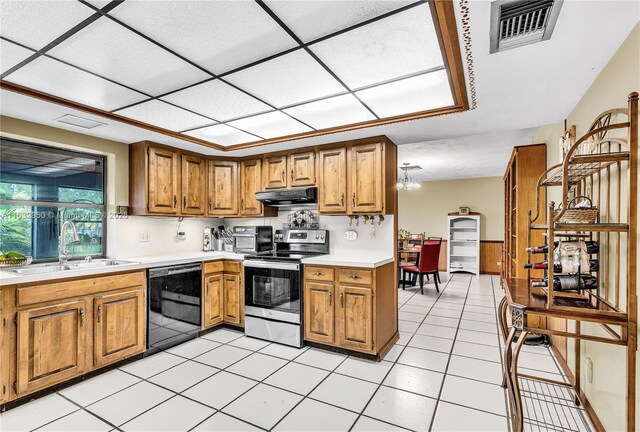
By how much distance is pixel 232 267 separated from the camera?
3.82 m

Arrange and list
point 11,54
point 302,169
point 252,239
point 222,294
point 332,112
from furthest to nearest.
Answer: point 252,239 < point 222,294 < point 302,169 < point 332,112 < point 11,54

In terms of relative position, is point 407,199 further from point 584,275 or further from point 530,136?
point 584,275

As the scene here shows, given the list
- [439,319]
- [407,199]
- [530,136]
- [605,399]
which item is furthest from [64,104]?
[407,199]

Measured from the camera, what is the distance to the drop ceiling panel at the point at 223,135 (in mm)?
3268

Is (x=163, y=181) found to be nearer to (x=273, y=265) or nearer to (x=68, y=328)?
(x=273, y=265)

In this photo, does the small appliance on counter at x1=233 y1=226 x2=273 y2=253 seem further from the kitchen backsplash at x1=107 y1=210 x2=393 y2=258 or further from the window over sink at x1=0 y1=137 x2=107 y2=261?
the window over sink at x1=0 y1=137 x2=107 y2=261

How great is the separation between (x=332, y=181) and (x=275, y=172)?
0.83 meters

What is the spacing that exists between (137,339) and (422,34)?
3374mm

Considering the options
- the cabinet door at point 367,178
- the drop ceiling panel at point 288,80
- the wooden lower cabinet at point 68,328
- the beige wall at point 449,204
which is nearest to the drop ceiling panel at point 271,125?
the drop ceiling panel at point 288,80

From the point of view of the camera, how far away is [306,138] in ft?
11.1

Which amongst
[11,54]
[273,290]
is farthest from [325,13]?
[273,290]

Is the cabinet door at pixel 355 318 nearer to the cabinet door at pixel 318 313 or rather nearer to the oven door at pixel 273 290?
the cabinet door at pixel 318 313

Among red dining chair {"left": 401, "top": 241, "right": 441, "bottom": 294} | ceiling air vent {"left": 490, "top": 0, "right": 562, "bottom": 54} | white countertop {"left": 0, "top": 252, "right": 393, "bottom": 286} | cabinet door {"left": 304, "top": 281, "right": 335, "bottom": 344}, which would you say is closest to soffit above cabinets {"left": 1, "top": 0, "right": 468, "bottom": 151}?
ceiling air vent {"left": 490, "top": 0, "right": 562, "bottom": 54}

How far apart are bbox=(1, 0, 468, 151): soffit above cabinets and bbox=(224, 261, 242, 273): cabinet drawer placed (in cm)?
171
